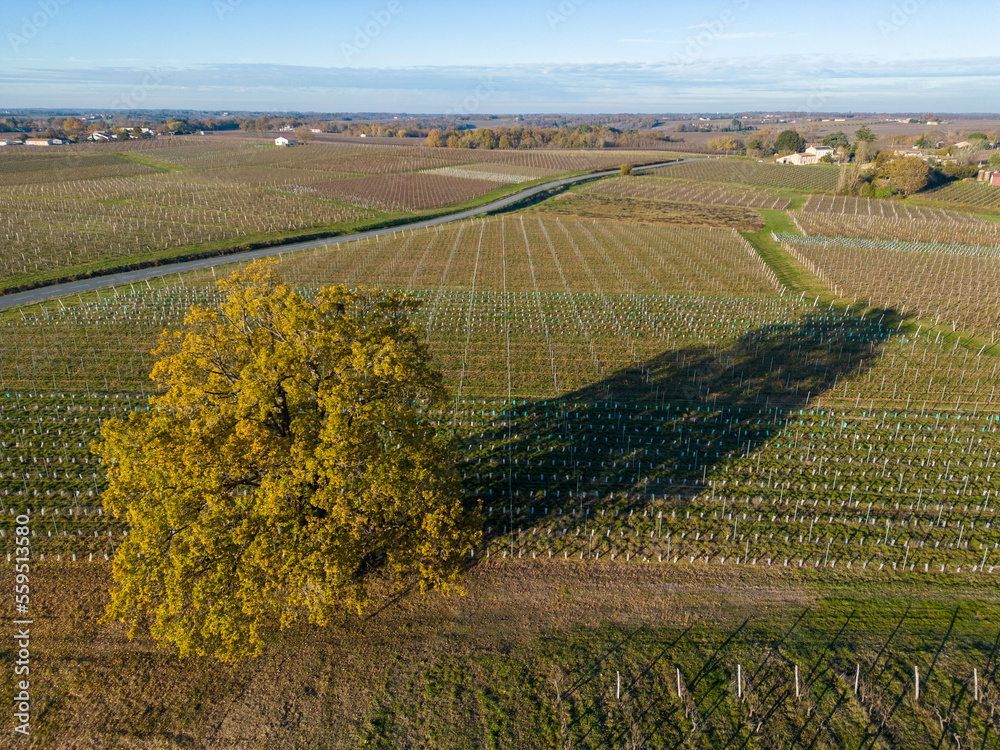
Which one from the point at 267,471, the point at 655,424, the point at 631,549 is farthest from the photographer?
the point at 655,424

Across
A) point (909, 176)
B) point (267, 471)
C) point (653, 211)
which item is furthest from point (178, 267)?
point (909, 176)

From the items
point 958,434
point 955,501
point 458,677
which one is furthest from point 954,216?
point 458,677

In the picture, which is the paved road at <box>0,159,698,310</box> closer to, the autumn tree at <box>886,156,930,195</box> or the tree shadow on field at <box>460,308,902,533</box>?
the tree shadow on field at <box>460,308,902,533</box>

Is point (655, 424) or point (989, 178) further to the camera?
point (989, 178)

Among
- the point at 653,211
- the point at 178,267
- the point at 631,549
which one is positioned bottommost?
the point at 631,549

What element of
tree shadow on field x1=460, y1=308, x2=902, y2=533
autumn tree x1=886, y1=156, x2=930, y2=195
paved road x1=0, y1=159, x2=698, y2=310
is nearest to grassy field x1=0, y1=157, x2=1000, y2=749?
tree shadow on field x1=460, y1=308, x2=902, y2=533

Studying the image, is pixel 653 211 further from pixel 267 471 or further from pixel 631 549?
pixel 267 471
